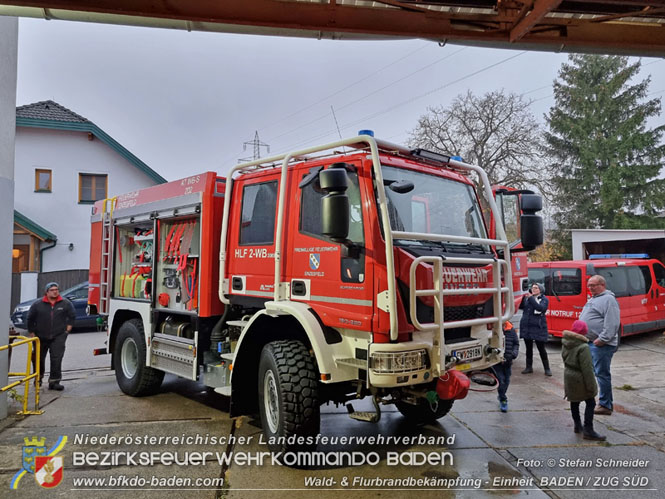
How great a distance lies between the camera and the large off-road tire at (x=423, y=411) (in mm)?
5402

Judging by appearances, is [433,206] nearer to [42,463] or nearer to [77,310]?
[42,463]

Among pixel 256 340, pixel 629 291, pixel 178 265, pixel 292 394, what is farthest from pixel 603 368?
pixel 629 291

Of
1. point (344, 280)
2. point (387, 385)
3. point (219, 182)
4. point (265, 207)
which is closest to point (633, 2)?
point (344, 280)

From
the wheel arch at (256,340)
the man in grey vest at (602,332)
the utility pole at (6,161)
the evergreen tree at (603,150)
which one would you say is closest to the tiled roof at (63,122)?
the utility pole at (6,161)

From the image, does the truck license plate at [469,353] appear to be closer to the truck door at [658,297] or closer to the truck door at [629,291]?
the truck door at [629,291]

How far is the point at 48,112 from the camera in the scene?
66.3 feet

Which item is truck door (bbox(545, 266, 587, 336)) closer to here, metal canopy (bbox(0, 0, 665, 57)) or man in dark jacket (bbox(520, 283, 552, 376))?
man in dark jacket (bbox(520, 283, 552, 376))

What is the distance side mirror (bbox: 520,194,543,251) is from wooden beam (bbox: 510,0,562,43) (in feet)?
5.95

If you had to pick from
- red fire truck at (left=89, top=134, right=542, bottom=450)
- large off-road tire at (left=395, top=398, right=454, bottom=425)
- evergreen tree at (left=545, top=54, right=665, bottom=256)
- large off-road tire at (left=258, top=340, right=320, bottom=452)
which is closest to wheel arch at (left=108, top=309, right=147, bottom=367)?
red fire truck at (left=89, top=134, right=542, bottom=450)

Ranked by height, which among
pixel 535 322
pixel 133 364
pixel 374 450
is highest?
pixel 535 322

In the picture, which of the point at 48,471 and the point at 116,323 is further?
the point at 116,323

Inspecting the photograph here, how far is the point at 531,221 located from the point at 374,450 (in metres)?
2.87

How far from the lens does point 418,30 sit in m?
3.63

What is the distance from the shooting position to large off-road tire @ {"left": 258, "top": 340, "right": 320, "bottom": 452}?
13.5ft
